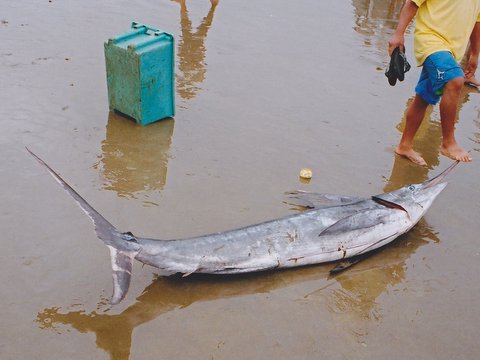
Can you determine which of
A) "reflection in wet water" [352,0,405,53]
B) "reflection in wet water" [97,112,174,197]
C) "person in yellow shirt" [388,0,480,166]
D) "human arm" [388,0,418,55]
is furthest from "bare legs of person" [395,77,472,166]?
"reflection in wet water" [352,0,405,53]

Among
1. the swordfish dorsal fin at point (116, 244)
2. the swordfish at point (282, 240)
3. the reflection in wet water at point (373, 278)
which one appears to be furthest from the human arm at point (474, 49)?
the swordfish dorsal fin at point (116, 244)

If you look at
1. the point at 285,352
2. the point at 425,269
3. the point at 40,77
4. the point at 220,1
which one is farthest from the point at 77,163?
the point at 220,1

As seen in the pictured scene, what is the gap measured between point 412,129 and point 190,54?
10.6ft

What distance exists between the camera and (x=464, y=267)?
12.2ft

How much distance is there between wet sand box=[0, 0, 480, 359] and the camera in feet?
9.84

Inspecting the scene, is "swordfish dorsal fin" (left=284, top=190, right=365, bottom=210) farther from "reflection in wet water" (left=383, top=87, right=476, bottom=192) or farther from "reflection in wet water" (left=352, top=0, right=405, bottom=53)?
"reflection in wet water" (left=352, top=0, right=405, bottom=53)

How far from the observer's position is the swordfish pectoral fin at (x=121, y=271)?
112 inches

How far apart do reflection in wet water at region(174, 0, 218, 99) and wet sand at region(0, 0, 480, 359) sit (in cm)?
4

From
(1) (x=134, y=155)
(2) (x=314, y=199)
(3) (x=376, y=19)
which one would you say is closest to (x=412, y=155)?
(2) (x=314, y=199)

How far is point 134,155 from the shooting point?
4766 mm

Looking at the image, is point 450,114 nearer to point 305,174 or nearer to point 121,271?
point 305,174

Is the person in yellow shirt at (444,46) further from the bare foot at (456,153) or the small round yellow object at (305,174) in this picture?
the small round yellow object at (305,174)

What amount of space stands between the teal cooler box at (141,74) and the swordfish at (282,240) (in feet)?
6.86

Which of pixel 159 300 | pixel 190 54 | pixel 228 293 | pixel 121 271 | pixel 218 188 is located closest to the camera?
pixel 121 271
